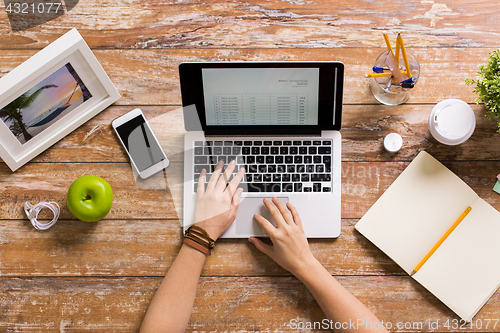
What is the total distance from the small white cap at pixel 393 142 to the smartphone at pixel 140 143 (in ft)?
1.97

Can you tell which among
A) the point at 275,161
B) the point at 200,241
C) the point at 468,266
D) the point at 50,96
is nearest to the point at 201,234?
the point at 200,241

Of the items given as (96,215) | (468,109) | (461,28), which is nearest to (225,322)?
(96,215)

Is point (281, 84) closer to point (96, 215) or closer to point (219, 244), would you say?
point (219, 244)

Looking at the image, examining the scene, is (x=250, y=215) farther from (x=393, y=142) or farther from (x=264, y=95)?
(x=393, y=142)

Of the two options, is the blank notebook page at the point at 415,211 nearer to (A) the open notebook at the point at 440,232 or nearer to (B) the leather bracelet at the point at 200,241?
(A) the open notebook at the point at 440,232

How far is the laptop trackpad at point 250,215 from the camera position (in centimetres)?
97

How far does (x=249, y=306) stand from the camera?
0.98 meters

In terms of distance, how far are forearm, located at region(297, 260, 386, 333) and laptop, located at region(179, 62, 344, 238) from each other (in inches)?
4.0

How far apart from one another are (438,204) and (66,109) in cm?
102

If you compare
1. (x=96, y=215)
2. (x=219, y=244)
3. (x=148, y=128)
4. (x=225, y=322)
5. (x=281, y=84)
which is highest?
(x=281, y=84)

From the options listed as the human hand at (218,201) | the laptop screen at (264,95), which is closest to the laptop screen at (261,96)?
the laptop screen at (264,95)

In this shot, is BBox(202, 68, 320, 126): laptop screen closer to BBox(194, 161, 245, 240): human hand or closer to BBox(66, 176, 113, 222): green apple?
BBox(194, 161, 245, 240): human hand

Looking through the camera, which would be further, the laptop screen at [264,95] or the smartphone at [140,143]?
the smartphone at [140,143]

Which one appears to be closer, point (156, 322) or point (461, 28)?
point (156, 322)
